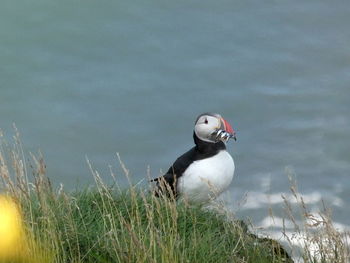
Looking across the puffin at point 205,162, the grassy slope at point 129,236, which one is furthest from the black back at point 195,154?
the grassy slope at point 129,236

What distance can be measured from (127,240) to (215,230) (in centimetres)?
135

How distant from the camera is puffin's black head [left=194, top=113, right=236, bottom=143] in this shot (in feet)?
29.4

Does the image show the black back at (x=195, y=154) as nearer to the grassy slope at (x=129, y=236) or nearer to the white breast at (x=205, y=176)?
the white breast at (x=205, y=176)

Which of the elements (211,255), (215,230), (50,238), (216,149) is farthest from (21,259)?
(216,149)

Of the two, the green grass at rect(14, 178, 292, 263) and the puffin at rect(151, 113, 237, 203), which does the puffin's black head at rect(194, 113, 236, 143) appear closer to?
the puffin at rect(151, 113, 237, 203)

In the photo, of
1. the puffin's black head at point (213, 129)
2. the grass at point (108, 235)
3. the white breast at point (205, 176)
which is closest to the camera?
the grass at point (108, 235)

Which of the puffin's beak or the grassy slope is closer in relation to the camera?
the grassy slope

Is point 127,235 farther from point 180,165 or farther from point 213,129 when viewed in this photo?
point 213,129

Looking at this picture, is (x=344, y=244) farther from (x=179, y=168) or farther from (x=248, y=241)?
(x=179, y=168)

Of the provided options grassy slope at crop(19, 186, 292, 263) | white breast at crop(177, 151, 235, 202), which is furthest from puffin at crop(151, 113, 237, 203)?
grassy slope at crop(19, 186, 292, 263)

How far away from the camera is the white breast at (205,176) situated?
882 centimetres

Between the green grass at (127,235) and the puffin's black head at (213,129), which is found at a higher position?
the puffin's black head at (213,129)

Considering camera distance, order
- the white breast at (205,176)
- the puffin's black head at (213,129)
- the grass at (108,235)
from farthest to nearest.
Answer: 1. the puffin's black head at (213,129)
2. the white breast at (205,176)
3. the grass at (108,235)

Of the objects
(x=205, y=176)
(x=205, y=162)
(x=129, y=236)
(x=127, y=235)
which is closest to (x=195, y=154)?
(x=205, y=162)
